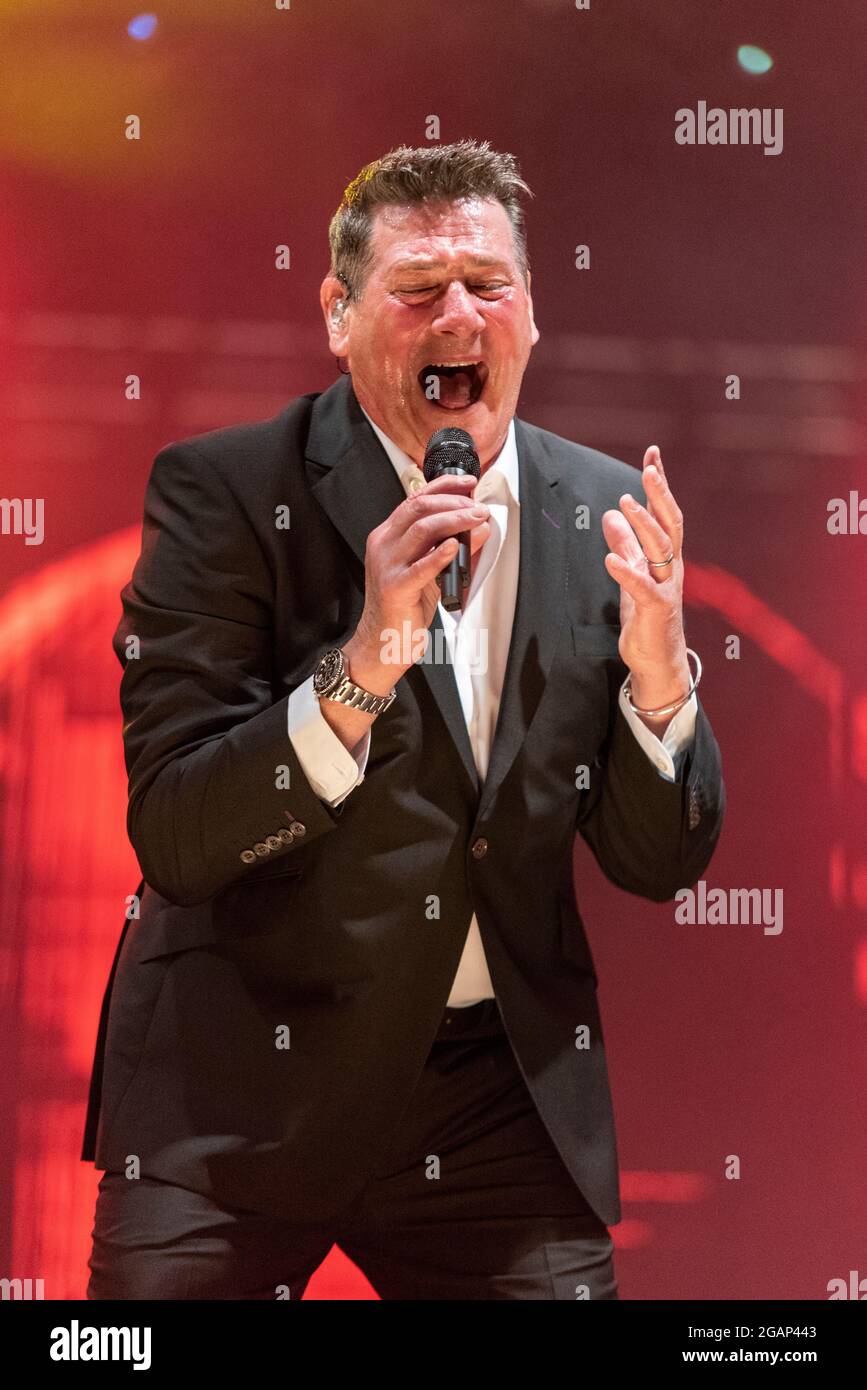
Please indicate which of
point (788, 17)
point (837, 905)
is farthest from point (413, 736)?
point (788, 17)

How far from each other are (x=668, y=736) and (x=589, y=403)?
90 cm

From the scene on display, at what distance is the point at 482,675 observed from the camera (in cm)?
201

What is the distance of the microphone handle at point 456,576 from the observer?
64.5 inches

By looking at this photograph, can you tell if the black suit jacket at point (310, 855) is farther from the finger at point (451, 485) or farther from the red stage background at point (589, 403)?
the red stage background at point (589, 403)

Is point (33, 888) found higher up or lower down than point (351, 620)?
lower down

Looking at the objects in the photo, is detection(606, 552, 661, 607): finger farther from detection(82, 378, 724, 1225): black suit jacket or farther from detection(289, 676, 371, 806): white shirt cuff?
detection(289, 676, 371, 806): white shirt cuff

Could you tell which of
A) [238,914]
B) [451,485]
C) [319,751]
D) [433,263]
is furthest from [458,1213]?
[433,263]

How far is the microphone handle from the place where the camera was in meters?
1.64

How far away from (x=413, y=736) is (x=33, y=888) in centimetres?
100

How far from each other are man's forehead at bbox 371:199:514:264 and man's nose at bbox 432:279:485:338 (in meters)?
0.06

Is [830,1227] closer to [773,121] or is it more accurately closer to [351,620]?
[351,620]

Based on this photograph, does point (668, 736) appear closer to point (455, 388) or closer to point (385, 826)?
point (385, 826)

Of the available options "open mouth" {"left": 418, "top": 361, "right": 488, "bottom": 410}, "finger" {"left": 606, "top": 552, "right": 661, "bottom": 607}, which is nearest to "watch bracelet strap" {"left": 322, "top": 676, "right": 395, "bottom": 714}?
"finger" {"left": 606, "top": 552, "right": 661, "bottom": 607}

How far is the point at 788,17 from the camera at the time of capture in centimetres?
262
